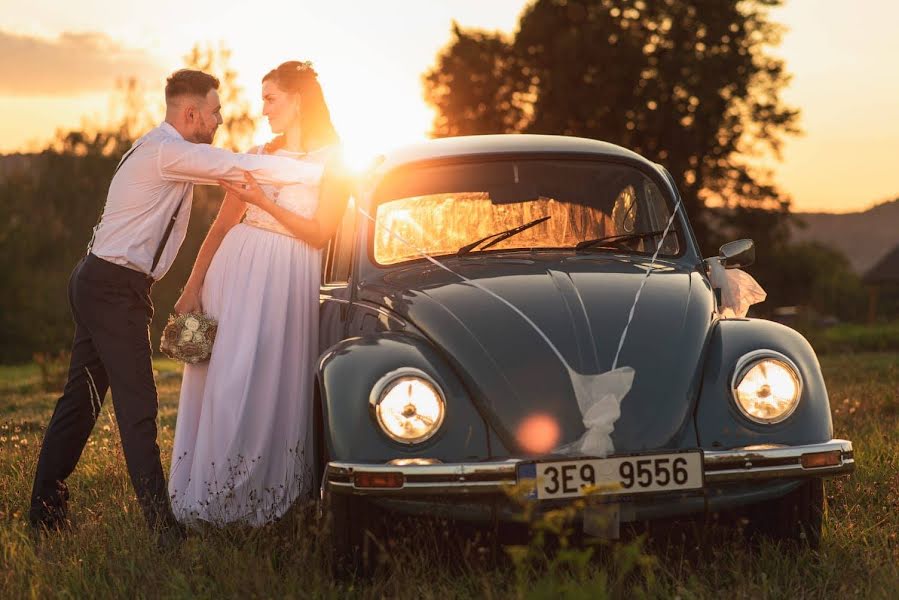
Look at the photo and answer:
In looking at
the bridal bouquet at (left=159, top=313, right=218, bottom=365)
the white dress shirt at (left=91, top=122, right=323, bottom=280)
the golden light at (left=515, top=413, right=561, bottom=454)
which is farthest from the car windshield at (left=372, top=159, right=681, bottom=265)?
the golden light at (left=515, top=413, right=561, bottom=454)

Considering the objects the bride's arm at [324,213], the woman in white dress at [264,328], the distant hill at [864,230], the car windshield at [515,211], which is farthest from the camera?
the distant hill at [864,230]

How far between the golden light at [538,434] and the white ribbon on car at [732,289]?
1638 millimetres

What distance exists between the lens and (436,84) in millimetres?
35375

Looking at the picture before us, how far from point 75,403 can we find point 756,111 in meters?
30.9

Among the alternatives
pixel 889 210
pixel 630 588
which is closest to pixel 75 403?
pixel 630 588

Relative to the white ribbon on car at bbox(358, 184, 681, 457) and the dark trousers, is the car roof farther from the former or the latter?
the white ribbon on car at bbox(358, 184, 681, 457)

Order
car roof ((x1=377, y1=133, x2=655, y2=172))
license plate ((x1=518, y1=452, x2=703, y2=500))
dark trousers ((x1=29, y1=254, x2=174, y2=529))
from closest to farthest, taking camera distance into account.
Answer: license plate ((x1=518, y1=452, x2=703, y2=500)), dark trousers ((x1=29, y1=254, x2=174, y2=529)), car roof ((x1=377, y1=133, x2=655, y2=172))

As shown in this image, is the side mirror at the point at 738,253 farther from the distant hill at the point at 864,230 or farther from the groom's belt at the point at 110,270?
the distant hill at the point at 864,230

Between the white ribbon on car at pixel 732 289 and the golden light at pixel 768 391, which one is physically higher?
Result: the white ribbon on car at pixel 732 289

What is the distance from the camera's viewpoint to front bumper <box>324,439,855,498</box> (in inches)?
155

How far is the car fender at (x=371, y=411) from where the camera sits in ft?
13.3

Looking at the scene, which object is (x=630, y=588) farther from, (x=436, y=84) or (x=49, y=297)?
(x=49, y=297)

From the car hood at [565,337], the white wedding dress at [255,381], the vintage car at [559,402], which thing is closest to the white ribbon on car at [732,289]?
the vintage car at [559,402]

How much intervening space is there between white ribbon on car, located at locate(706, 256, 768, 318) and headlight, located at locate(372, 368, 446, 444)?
188 centimetres
